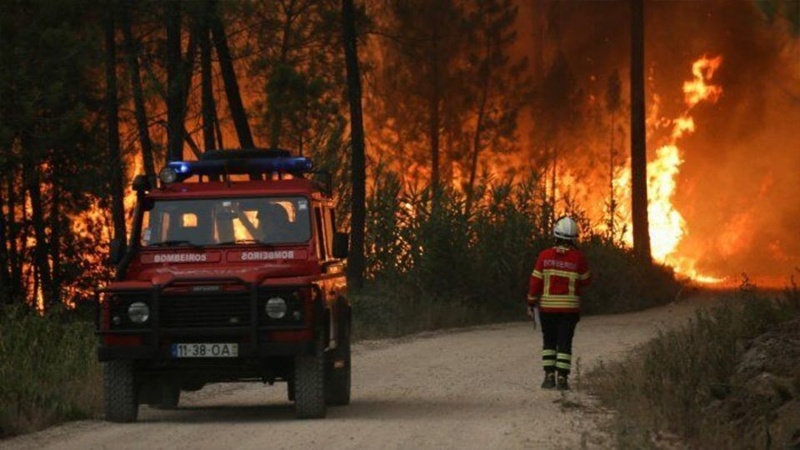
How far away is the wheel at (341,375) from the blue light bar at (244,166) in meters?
1.72

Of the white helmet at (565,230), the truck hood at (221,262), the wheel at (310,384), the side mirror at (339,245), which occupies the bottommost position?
the wheel at (310,384)

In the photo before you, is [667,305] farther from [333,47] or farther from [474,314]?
[333,47]

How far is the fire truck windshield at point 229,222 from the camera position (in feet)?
56.6

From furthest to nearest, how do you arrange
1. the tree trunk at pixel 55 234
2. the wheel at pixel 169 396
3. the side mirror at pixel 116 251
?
1. the tree trunk at pixel 55 234
2. the wheel at pixel 169 396
3. the side mirror at pixel 116 251

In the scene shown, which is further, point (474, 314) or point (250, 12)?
point (250, 12)

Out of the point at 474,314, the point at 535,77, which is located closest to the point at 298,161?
the point at 474,314

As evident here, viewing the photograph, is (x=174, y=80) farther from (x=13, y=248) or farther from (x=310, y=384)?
(x=310, y=384)

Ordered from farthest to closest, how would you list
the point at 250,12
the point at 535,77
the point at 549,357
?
1. the point at 535,77
2. the point at 250,12
3. the point at 549,357

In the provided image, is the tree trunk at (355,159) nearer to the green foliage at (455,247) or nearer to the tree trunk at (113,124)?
the green foliage at (455,247)

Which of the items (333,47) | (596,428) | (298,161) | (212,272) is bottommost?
(596,428)

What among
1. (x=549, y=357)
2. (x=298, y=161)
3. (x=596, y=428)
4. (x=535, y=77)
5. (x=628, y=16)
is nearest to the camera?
(x=596, y=428)

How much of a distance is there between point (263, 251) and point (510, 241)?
2027 cm

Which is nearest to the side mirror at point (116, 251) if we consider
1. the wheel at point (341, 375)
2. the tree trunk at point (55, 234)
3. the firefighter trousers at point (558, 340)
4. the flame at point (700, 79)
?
the wheel at point (341, 375)

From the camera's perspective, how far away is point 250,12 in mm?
38719
